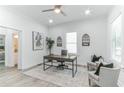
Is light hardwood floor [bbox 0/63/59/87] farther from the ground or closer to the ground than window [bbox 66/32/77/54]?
closer to the ground

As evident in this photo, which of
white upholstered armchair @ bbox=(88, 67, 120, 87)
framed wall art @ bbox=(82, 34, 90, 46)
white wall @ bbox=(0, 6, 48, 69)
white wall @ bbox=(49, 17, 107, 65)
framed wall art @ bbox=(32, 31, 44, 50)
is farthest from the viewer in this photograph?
framed wall art @ bbox=(32, 31, 44, 50)

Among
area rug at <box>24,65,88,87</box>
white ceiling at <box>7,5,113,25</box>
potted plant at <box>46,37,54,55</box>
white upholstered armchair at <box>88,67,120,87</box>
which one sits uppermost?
white ceiling at <box>7,5,113,25</box>

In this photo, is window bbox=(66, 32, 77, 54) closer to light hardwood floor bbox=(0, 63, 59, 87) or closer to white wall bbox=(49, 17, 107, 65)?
white wall bbox=(49, 17, 107, 65)

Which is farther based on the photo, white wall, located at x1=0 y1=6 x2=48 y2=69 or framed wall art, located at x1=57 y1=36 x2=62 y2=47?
framed wall art, located at x1=57 y1=36 x2=62 y2=47

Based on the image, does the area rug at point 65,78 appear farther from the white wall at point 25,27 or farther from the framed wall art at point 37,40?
the framed wall art at point 37,40

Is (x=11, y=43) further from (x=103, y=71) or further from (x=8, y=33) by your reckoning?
(x=103, y=71)

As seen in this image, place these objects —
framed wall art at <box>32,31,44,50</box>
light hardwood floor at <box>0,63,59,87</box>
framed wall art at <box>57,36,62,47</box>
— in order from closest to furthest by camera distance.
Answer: light hardwood floor at <box>0,63,59,87</box>
framed wall art at <box>32,31,44,50</box>
framed wall art at <box>57,36,62,47</box>

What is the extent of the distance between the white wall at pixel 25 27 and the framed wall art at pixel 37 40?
25 cm

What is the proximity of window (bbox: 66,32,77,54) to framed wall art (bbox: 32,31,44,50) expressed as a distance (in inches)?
67.2

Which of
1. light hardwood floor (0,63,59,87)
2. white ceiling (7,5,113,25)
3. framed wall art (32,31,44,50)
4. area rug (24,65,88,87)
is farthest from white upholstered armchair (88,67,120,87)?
framed wall art (32,31,44,50)

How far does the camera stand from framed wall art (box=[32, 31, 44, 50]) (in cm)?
598

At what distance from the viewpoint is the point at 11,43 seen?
6.04 m
